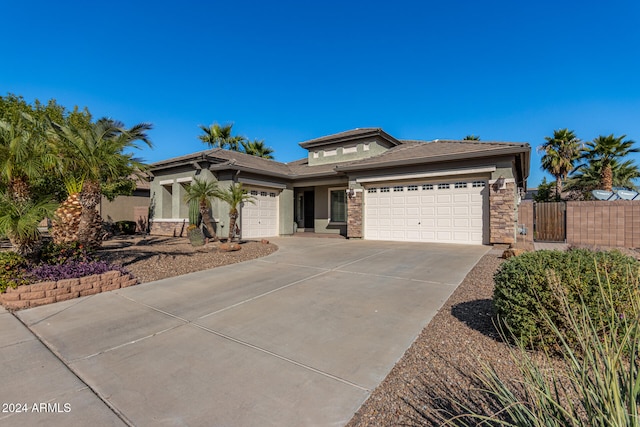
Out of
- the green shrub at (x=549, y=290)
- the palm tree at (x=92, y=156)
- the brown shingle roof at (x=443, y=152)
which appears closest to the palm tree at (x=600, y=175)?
the brown shingle roof at (x=443, y=152)

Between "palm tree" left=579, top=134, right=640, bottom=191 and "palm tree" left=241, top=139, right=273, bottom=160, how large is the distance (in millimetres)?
24874

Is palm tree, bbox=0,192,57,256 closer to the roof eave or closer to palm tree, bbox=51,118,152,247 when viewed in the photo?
palm tree, bbox=51,118,152,247

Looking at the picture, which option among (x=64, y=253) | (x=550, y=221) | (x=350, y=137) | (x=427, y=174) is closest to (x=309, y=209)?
(x=350, y=137)

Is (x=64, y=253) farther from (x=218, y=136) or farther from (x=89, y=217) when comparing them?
(x=218, y=136)

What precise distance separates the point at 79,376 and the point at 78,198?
646 cm

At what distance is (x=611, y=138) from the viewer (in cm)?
1928

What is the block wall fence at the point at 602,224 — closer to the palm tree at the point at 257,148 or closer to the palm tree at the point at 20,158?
the palm tree at the point at 20,158

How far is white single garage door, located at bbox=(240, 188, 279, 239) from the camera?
49.6 feet

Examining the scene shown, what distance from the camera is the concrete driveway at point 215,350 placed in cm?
249

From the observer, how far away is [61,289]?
543cm

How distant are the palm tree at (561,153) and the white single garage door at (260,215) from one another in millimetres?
20689

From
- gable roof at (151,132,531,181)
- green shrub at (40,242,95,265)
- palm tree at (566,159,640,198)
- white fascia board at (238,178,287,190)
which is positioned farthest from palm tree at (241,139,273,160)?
palm tree at (566,159,640,198)

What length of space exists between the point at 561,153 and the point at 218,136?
28.3 m

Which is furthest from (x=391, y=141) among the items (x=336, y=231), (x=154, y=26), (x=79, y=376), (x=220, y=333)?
(x=79, y=376)
